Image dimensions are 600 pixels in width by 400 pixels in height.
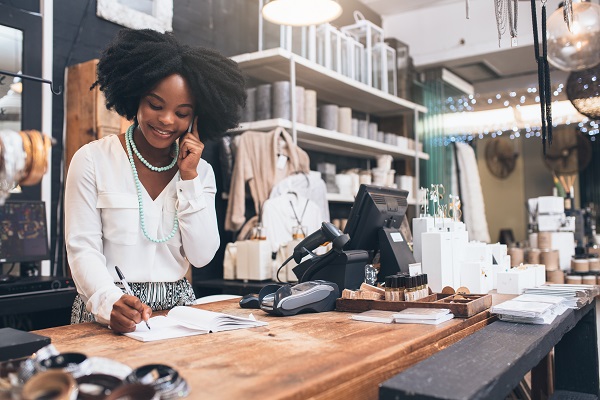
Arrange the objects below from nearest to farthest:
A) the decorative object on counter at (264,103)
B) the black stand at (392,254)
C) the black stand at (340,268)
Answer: the black stand at (340,268), the black stand at (392,254), the decorative object on counter at (264,103)

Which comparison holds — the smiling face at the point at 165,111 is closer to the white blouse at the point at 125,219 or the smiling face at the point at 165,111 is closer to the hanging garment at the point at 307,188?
the white blouse at the point at 125,219

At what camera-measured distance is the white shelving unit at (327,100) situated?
3.88 metres

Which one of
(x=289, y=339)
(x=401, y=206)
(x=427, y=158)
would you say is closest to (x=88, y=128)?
(x=401, y=206)

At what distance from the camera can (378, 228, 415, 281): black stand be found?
6.55 feet

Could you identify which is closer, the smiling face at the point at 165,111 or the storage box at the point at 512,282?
the smiling face at the point at 165,111

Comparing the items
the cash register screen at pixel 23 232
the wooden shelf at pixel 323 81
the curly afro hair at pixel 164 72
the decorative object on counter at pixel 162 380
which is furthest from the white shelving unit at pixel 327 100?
the decorative object on counter at pixel 162 380

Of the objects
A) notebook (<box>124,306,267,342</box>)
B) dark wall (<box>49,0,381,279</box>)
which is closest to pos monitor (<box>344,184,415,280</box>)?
notebook (<box>124,306,267,342</box>)

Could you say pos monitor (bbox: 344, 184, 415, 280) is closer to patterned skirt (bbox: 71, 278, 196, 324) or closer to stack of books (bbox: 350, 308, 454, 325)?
stack of books (bbox: 350, 308, 454, 325)

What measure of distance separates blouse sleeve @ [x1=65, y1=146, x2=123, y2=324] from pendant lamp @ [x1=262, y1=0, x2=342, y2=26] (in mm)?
2047

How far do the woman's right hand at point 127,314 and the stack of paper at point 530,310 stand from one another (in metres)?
0.94

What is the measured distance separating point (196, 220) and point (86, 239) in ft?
1.05

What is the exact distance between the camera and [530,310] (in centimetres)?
150

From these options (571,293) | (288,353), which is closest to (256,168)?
(571,293)

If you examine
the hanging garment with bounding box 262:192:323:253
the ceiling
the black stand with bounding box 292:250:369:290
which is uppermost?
the ceiling
